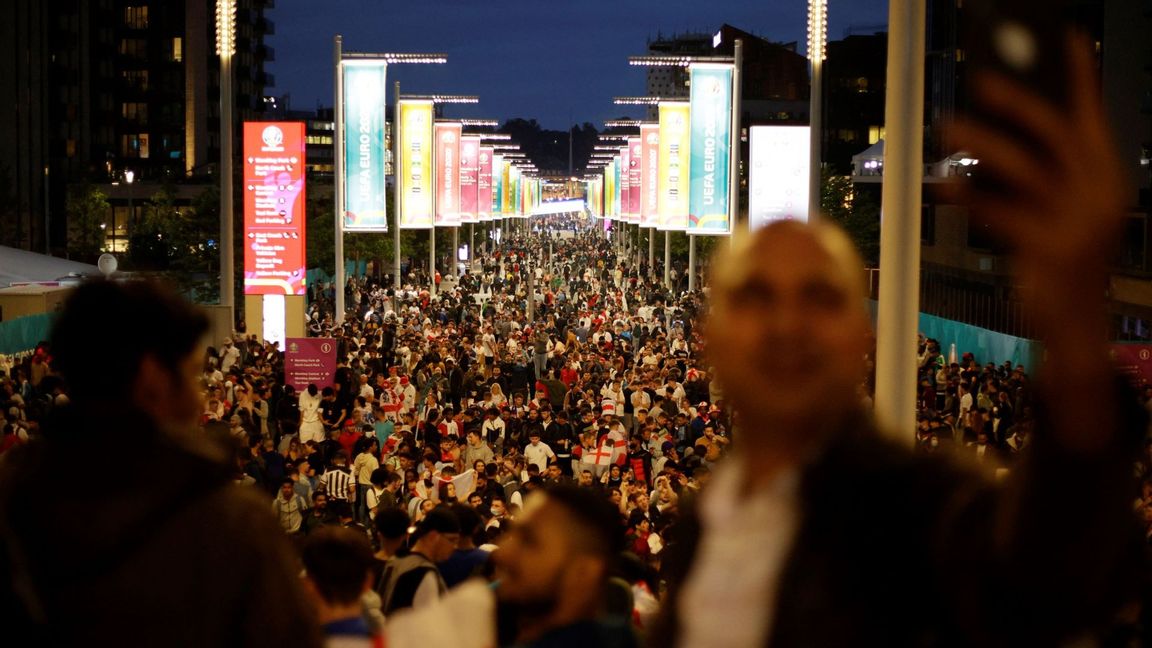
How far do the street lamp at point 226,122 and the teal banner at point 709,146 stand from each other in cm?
841

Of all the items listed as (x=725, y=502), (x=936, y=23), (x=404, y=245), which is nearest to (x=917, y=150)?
(x=725, y=502)

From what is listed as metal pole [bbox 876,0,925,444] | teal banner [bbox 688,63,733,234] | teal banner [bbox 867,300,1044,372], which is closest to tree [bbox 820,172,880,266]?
teal banner [bbox 867,300,1044,372]

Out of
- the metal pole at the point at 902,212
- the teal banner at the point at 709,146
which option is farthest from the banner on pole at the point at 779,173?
the metal pole at the point at 902,212

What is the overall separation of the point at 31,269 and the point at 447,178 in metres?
13.8

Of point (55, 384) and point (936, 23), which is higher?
point (936, 23)

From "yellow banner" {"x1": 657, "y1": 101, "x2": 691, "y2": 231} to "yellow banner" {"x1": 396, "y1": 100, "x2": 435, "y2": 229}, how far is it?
313 inches

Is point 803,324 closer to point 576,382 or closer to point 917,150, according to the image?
point 917,150

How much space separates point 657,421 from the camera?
19.3 metres

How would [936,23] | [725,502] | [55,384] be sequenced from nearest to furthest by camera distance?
[725,502], [55,384], [936,23]

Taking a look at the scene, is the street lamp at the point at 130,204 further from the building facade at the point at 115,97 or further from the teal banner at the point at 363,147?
the teal banner at the point at 363,147

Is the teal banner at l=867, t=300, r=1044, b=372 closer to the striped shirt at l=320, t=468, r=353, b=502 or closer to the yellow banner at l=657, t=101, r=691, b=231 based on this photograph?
the yellow banner at l=657, t=101, r=691, b=231

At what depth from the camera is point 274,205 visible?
2589 cm

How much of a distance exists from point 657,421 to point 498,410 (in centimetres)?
213

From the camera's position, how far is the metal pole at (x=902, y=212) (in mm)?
8531
